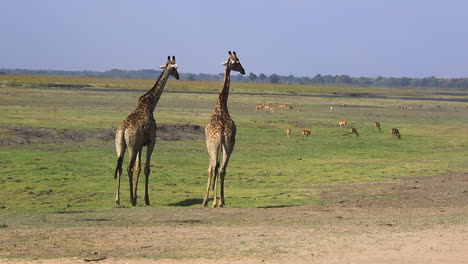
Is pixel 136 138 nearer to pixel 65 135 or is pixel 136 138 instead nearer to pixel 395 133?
pixel 65 135

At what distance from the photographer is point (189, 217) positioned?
13688mm

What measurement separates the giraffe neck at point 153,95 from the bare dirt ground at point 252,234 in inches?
127

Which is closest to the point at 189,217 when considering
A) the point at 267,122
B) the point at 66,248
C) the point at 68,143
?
the point at 66,248

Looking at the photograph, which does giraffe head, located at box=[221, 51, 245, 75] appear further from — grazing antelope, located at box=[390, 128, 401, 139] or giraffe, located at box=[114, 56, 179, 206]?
grazing antelope, located at box=[390, 128, 401, 139]

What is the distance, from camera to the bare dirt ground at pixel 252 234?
9586 millimetres

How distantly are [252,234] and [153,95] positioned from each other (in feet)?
Result: 25.5

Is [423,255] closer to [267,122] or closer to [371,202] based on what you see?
[371,202]

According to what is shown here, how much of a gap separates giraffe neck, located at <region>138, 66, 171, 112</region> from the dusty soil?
8919 millimetres

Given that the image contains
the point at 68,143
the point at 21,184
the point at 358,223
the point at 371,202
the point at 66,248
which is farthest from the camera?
the point at 68,143

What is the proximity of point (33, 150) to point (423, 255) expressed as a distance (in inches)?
700

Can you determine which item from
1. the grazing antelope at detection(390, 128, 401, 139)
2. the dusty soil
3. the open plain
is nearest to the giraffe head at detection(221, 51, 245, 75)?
the open plain

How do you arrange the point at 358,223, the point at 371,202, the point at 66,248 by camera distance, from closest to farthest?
the point at 66,248 < the point at 358,223 < the point at 371,202

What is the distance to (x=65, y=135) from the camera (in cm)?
2906

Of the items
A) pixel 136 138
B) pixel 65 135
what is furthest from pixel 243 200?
pixel 65 135
